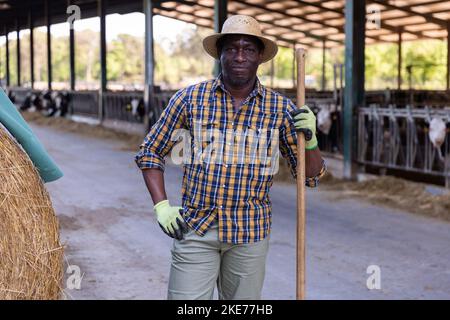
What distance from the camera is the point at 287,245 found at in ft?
21.3

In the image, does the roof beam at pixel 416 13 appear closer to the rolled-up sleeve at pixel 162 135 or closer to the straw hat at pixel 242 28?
the straw hat at pixel 242 28

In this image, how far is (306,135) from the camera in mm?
2826

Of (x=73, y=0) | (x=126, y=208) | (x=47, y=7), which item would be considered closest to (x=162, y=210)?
(x=126, y=208)

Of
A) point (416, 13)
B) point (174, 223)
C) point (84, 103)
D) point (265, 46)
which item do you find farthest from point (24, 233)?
point (84, 103)

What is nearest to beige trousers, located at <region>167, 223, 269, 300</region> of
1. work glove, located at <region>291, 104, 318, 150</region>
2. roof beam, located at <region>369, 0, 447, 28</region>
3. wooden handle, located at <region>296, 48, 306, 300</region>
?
wooden handle, located at <region>296, 48, 306, 300</region>

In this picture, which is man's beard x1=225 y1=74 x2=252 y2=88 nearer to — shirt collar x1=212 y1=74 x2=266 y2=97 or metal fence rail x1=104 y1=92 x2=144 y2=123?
shirt collar x1=212 y1=74 x2=266 y2=97

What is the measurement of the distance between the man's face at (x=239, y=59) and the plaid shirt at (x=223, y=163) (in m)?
0.06

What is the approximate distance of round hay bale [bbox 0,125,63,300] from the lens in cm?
263

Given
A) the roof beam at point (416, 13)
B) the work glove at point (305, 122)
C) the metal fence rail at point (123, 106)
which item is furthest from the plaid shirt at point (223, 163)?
the roof beam at point (416, 13)

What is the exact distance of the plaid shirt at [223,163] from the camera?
2.80 metres

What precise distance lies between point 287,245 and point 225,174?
3.79 meters

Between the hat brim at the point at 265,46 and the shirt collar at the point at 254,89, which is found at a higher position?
the hat brim at the point at 265,46

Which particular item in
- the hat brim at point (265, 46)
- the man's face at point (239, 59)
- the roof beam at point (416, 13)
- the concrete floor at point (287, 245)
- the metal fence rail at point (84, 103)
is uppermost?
the roof beam at point (416, 13)

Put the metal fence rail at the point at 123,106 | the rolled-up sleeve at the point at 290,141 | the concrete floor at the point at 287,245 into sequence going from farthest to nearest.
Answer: the metal fence rail at the point at 123,106
the concrete floor at the point at 287,245
the rolled-up sleeve at the point at 290,141
